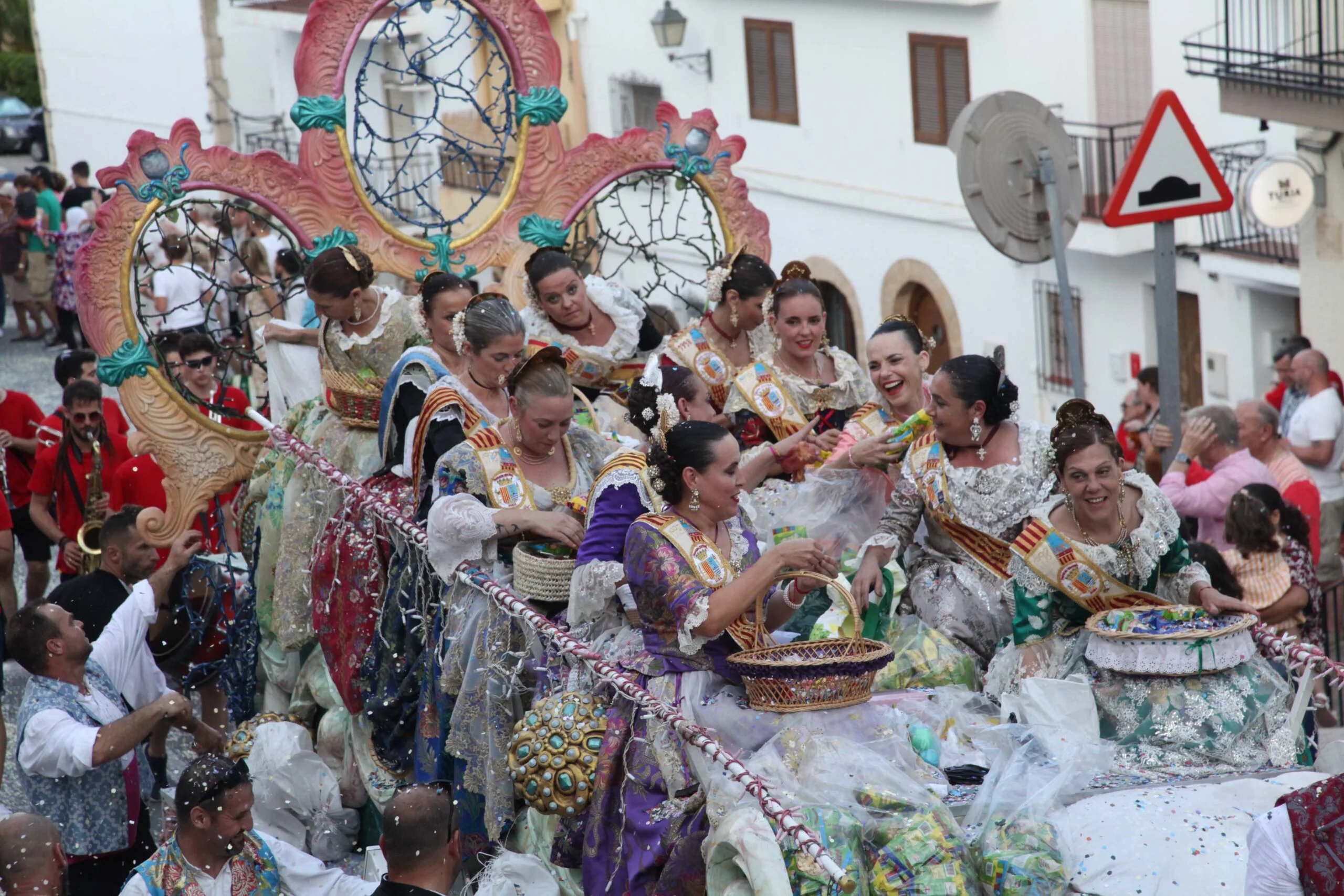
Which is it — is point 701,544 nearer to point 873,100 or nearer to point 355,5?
point 355,5

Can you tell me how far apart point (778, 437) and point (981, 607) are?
1423mm

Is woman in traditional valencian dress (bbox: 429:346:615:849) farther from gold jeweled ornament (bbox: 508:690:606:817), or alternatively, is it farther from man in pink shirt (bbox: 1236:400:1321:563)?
man in pink shirt (bbox: 1236:400:1321:563)

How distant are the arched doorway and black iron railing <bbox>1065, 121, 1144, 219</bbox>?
2.07 m

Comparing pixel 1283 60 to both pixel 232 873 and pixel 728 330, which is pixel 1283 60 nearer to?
pixel 728 330

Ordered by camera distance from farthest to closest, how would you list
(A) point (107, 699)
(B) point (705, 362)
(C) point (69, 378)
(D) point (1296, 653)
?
1. (C) point (69, 378)
2. (B) point (705, 362)
3. (A) point (107, 699)
4. (D) point (1296, 653)

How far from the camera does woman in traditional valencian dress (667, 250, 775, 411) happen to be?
7324 mm

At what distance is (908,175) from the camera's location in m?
18.5

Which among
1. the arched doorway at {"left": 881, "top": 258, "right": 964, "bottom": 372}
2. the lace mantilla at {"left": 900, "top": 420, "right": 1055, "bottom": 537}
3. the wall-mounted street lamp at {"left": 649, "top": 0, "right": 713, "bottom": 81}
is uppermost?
the wall-mounted street lamp at {"left": 649, "top": 0, "right": 713, "bottom": 81}

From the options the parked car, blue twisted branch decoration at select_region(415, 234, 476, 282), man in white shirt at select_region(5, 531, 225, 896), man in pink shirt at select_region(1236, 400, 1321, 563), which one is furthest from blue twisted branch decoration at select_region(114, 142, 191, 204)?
the parked car

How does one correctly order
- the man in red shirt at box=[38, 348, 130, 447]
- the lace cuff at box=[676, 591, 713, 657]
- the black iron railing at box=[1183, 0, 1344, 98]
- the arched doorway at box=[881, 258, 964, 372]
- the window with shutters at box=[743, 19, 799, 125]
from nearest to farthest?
the lace cuff at box=[676, 591, 713, 657] < the man in red shirt at box=[38, 348, 130, 447] < the black iron railing at box=[1183, 0, 1344, 98] < the arched doorway at box=[881, 258, 964, 372] < the window with shutters at box=[743, 19, 799, 125]

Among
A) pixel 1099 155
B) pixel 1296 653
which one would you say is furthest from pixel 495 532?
pixel 1099 155

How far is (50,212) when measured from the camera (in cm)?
1900

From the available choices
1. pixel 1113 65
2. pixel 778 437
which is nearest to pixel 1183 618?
pixel 778 437

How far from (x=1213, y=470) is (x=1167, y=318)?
5.07 ft
